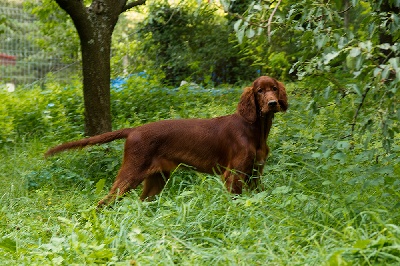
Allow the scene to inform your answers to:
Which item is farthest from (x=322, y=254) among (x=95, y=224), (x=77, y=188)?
(x=77, y=188)

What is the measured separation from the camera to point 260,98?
5043mm

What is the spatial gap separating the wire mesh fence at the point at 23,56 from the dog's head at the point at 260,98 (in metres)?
8.88

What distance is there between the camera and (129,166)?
510 centimetres

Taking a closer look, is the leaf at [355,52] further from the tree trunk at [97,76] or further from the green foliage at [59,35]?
the green foliage at [59,35]

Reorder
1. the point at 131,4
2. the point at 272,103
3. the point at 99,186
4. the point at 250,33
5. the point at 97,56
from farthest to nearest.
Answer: the point at 131,4, the point at 97,56, the point at 99,186, the point at 272,103, the point at 250,33

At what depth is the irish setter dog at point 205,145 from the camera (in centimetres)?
502

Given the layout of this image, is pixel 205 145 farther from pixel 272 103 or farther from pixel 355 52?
pixel 355 52

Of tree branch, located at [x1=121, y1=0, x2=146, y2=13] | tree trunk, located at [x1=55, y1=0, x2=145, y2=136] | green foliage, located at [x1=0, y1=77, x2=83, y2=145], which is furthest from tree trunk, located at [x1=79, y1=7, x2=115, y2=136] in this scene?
green foliage, located at [x1=0, y1=77, x2=83, y2=145]

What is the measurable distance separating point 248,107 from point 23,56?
9683 millimetres

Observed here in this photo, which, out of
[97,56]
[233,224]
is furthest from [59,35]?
[233,224]

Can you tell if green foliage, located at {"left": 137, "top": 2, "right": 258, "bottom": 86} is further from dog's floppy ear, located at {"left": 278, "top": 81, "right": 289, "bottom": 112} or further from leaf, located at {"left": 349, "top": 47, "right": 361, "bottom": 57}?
leaf, located at {"left": 349, "top": 47, "right": 361, "bottom": 57}

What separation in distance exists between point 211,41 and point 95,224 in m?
8.31

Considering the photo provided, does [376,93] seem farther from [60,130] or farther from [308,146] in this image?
[60,130]

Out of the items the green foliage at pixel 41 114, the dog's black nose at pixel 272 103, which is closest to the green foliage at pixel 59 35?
the green foliage at pixel 41 114
